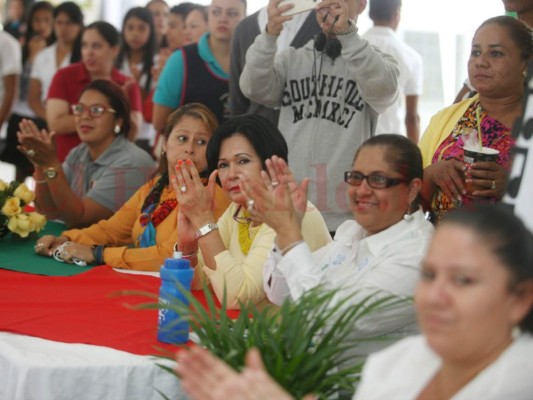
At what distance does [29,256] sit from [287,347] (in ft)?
5.68

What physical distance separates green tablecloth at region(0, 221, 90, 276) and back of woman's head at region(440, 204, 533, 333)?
1872mm

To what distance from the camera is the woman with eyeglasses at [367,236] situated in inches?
87.7

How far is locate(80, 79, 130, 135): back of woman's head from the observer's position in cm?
421

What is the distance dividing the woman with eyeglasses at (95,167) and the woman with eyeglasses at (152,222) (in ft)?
1.01

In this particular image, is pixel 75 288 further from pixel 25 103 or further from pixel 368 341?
pixel 25 103

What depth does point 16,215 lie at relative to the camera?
364 cm

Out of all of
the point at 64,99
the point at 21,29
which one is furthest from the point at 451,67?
the point at 21,29

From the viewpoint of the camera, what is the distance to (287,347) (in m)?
1.90

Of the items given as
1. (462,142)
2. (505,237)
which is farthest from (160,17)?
(505,237)

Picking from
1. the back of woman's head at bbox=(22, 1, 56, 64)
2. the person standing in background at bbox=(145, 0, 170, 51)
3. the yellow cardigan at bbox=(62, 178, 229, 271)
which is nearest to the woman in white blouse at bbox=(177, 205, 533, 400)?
the yellow cardigan at bbox=(62, 178, 229, 271)

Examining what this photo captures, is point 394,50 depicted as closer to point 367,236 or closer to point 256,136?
point 256,136

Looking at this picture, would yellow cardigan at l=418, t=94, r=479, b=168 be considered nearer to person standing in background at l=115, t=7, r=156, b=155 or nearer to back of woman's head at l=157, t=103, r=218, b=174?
back of woman's head at l=157, t=103, r=218, b=174

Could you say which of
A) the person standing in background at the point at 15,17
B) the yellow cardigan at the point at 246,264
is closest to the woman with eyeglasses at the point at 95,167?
the yellow cardigan at the point at 246,264

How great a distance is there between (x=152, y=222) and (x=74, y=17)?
2945mm
